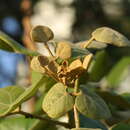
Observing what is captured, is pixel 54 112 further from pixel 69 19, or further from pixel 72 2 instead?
pixel 69 19

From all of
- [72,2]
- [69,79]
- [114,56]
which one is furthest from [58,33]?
[69,79]

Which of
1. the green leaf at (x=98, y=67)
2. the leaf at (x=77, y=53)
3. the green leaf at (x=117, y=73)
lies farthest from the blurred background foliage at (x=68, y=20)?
the leaf at (x=77, y=53)

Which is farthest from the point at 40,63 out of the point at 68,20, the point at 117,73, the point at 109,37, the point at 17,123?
the point at 68,20

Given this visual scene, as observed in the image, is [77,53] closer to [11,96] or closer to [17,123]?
[11,96]

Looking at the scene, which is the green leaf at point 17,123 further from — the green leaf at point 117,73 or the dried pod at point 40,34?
the green leaf at point 117,73

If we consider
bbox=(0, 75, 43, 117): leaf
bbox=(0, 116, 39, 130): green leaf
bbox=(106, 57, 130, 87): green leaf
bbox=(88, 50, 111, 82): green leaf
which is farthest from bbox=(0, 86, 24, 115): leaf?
bbox=(106, 57, 130, 87): green leaf

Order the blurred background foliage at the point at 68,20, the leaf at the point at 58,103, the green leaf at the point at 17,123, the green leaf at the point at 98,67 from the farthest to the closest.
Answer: the blurred background foliage at the point at 68,20
the green leaf at the point at 98,67
the green leaf at the point at 17,123
the leaf at the point at 58,103
